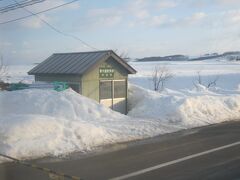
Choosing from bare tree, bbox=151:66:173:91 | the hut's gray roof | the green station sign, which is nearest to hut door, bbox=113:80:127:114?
the green station sign

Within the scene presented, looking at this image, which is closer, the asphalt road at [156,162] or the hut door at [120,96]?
the asphalt road at [156,162]

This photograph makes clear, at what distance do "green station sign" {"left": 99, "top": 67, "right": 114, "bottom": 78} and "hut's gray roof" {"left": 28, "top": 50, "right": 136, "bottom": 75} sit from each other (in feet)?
1.58

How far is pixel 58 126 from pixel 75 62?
8.31 meters

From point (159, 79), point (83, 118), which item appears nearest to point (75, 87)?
point (83, 118)

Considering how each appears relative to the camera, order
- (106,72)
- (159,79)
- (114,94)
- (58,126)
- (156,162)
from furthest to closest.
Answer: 1. (159,79)
2. (114,94)
3. (106,72)
4. (58,126)
5. (156,162)

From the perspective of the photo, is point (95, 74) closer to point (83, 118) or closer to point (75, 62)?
point (75, 62)

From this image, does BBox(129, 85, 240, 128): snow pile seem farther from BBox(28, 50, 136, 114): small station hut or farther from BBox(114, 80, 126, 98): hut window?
BBox(28, 50, 136, 114): small station hut

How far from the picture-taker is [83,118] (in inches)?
641

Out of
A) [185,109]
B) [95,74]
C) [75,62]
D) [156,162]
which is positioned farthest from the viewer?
[75,62]

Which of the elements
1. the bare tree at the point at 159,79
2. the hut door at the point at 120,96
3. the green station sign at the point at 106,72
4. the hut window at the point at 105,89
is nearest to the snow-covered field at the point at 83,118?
the hut door at the point at 120,96

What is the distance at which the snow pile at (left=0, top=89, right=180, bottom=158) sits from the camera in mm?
11484

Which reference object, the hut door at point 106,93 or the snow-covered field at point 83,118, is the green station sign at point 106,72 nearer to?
the hut door at point 106,93

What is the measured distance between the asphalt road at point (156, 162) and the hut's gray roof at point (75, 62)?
7227 millimetres

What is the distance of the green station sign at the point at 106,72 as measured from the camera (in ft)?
66.4
